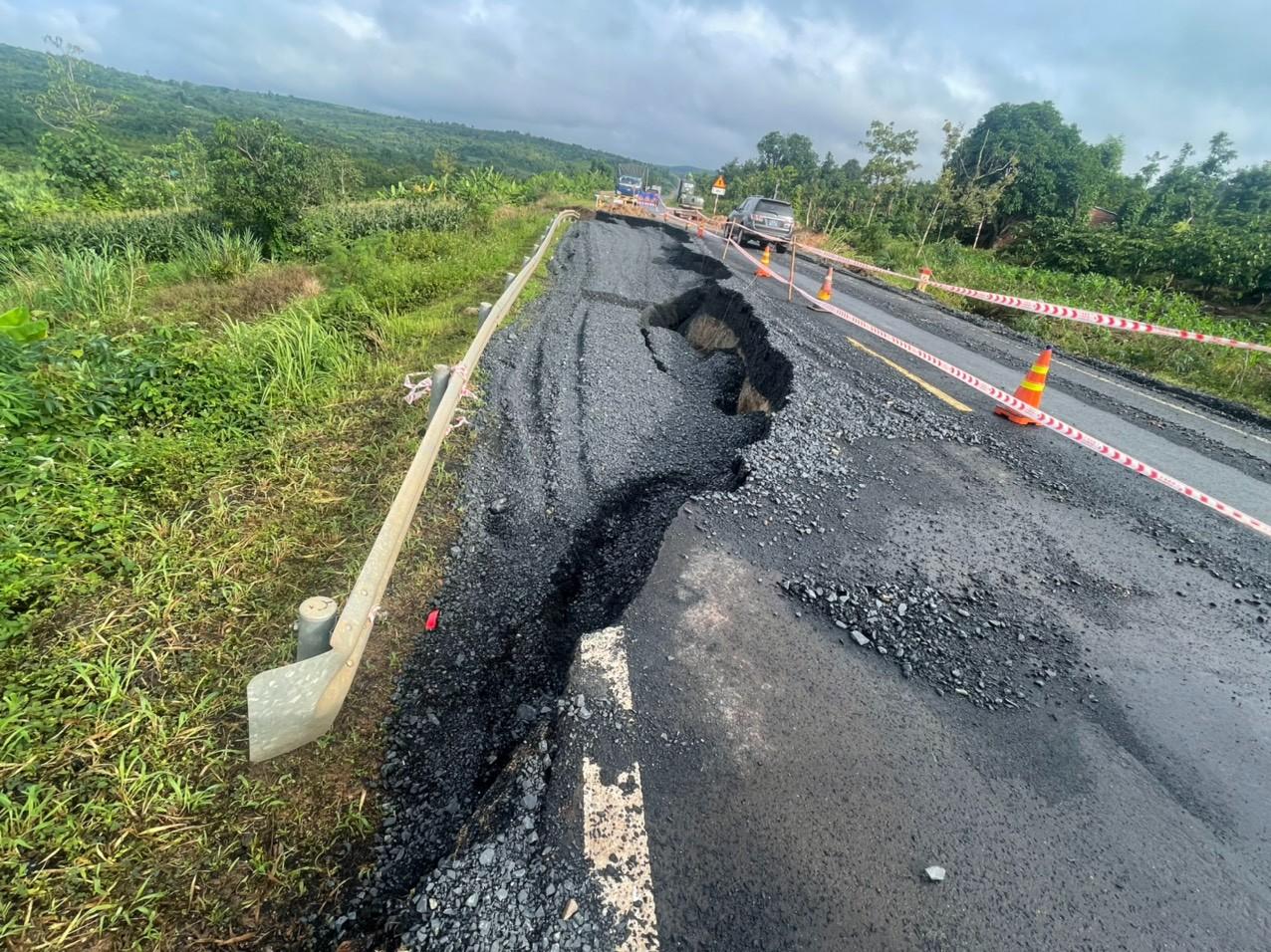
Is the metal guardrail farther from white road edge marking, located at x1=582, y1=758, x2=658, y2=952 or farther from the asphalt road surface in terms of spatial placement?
white road edge marking, located at x1=582, y1=758, x2=658, y2=952

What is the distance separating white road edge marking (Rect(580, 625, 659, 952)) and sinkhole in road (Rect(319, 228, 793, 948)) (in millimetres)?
249

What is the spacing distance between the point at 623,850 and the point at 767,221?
18.4 metres

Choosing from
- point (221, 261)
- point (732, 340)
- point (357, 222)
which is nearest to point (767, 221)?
point (732, 340)

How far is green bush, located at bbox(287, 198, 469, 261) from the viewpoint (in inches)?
477

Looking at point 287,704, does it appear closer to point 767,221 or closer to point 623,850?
point 623,850

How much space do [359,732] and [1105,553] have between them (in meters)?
4.28

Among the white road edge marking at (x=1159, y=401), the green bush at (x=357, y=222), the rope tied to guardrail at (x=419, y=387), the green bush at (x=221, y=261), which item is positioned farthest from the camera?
the green bush at (x=357, y=222)

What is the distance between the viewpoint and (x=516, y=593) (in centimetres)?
277

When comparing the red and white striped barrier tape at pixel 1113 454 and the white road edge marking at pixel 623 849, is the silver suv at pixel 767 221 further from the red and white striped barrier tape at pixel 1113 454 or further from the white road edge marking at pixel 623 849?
the white road edge marking at pixel 623 849

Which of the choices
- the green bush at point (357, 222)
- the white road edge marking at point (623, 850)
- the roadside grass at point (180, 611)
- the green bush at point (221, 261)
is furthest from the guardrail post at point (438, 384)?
the green bush at point (357, 222)

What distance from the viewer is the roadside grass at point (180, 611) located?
149cm

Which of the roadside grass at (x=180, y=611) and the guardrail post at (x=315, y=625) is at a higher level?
the guardrail post at (x=315, y=625)

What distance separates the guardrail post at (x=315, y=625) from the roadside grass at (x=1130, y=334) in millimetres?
11418

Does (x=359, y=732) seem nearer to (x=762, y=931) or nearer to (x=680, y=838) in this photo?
(x=680, y=838)
